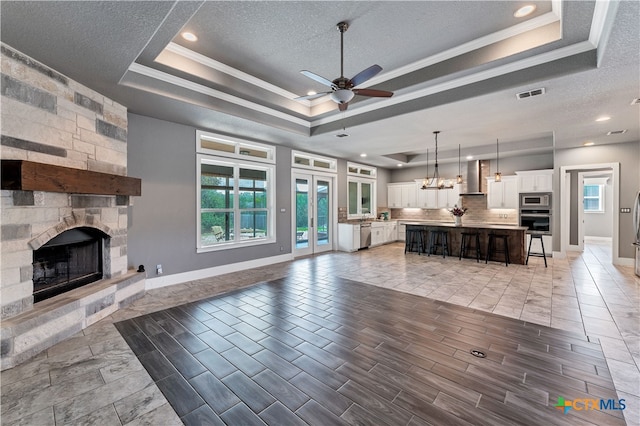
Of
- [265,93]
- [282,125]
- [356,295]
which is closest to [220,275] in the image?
[356,295]

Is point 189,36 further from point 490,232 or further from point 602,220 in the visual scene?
point 602,220

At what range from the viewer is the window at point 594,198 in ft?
34.1

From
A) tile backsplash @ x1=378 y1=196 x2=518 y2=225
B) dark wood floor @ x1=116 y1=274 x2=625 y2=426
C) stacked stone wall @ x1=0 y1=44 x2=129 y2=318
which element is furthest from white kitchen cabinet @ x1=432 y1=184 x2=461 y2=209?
stacked stone wall @ x1=0 y1=44 x2=129 y2=318

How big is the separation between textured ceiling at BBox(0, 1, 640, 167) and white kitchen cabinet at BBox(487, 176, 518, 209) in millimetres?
2766

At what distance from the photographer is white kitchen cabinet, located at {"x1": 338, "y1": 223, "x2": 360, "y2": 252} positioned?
8.27 metres

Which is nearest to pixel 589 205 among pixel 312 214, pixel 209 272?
pixel 312 214

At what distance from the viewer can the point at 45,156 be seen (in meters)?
2.95

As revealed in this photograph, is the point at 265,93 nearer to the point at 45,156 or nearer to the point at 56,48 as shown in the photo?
the point at 56,48

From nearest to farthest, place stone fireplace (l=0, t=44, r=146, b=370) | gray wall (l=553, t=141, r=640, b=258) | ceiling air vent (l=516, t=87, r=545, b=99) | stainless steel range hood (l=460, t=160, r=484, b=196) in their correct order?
stone fireplace (l=0, t=44, r=146, b=370) < ceiling air vent (l=516, t=87, r=545, b=99) < gray wall (l=553, t=141, r=640, b=258) < stainless steel range hood (l=460, t=160, r=484, b=196)

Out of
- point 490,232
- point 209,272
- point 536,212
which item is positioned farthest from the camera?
point 536,212

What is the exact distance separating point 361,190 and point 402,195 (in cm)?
187

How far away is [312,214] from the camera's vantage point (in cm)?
786

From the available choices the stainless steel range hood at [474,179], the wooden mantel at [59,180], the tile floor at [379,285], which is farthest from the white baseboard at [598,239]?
the wooden mantel at [59,180]

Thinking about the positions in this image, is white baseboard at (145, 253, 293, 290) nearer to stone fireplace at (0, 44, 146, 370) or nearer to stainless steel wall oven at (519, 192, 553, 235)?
stone fireplace at (0, 44, 146, 370)
